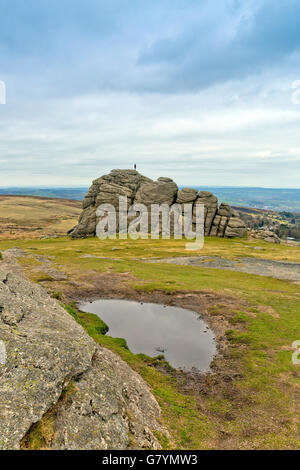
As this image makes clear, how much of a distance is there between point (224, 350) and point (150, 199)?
112 meters

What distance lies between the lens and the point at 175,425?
1938 centimetres

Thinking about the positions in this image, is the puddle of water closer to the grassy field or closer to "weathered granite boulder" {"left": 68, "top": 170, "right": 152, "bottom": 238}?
the grassy field

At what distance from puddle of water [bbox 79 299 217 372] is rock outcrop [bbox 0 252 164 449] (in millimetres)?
10610

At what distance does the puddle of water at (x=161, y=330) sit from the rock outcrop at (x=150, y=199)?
92259 mm

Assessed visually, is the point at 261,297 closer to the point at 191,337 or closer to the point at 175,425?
the point at 191,337

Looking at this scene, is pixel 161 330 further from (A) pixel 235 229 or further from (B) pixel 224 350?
(A) pixel 235 229

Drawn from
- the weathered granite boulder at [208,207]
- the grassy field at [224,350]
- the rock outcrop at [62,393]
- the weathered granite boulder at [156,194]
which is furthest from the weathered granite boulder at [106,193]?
the rock outcrop at [62,393]

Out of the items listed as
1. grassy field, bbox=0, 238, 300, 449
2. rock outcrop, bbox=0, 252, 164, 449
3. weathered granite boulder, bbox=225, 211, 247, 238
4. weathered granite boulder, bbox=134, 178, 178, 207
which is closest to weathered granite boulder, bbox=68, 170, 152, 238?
weathered granite boulder, bbox=134, 178, 178, 207

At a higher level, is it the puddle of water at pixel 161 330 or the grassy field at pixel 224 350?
the grassy field at pixel 224 350

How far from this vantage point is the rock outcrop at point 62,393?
13117 mm

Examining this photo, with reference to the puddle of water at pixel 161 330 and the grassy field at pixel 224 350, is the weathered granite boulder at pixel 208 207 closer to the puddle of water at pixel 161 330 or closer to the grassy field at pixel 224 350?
the grassy field at pixel 224 350

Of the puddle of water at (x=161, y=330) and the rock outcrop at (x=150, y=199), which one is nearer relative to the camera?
the puddle of water at (x=161, y=330)

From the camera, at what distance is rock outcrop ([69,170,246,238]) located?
133 metres

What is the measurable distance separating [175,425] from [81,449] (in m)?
8.74
